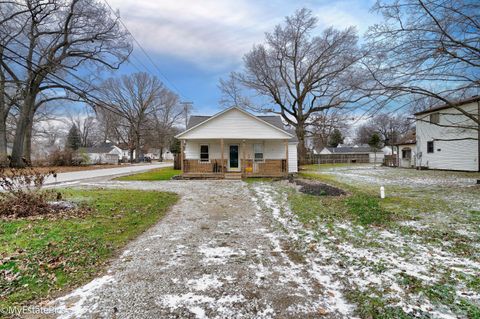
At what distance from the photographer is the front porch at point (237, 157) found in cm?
1673

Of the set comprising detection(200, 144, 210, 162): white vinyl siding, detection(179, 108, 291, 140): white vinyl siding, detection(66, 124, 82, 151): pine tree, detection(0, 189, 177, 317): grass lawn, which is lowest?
detection(0, 189, 177, 317): grass lawn

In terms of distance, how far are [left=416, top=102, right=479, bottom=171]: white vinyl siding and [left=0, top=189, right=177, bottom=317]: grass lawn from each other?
62.8ft

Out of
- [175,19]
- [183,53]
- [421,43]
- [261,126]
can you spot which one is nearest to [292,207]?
[421,43]

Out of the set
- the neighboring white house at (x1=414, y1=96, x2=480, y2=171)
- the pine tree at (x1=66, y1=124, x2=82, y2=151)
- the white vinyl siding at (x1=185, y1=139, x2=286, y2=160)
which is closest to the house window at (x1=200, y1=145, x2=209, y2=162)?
the white vinyl siding at (x1=185, y1=139, x2=286, y2=160)

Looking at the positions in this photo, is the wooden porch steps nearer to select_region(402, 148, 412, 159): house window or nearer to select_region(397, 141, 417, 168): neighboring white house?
select_region(397, 141, 417, 168): neighboring white house

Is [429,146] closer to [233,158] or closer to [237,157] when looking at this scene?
[237,157]

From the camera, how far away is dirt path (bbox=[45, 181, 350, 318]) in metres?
2.58

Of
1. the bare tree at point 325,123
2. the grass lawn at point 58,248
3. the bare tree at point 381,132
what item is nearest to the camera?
the grass lawn at point 58,248

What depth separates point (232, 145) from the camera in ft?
59.4

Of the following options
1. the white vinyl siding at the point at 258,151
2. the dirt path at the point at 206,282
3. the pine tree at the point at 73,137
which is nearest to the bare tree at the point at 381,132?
the white vinyl siding at the point at 258,151

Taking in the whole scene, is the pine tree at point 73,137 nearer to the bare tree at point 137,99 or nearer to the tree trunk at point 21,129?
the bare tree at point 137,99

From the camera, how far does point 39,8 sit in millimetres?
19641

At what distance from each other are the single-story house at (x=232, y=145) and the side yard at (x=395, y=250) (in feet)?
28.5

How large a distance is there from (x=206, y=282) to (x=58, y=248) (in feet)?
9.02
